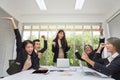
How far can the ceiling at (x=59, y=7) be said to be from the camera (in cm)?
441

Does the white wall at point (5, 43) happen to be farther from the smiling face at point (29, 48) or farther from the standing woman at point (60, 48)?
the smiling face at point (29, 48)

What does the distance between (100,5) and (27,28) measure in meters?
3.18

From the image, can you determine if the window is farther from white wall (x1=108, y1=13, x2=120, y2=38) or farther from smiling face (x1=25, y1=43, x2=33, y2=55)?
smiling face (x1=25, y1=43, x2=33, y2=55)

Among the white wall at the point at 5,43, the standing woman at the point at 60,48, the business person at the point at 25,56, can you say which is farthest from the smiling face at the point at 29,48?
the white wall at the point at 5,43

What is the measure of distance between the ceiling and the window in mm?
529

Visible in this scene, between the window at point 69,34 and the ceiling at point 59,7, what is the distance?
529mm

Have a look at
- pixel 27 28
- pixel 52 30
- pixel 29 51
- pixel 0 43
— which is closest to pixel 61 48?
pixel 29 51

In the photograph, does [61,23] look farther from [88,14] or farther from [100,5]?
[100,5]

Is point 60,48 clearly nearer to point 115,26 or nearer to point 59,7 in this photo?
point 59,7

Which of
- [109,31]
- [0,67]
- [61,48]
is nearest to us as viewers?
[61,48]

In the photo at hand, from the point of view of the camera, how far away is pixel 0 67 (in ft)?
13.8

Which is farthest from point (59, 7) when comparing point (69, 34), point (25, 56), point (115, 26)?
point (25, 56)

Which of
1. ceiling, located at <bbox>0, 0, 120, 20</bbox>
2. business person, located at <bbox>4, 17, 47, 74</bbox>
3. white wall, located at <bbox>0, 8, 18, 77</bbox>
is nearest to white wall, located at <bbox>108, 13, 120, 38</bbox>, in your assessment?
ceiling, located at <bbox>0, 0, 120, 20</bbox>

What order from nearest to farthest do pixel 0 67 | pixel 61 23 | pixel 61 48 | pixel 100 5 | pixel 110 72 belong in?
pixel 110 72
pixel 61 48
pixel 0 67
pixel 100 5
pixel 61 23
